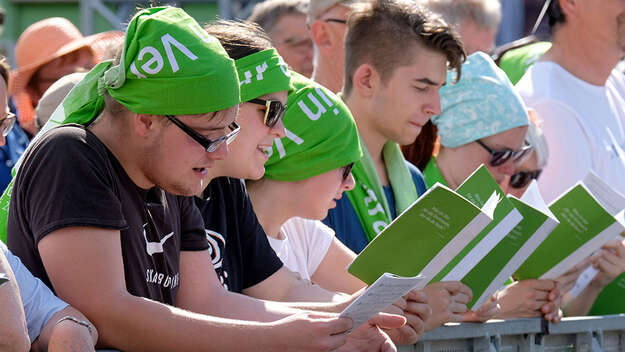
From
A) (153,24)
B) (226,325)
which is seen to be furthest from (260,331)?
(153,24)

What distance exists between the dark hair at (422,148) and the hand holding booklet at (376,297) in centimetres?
239

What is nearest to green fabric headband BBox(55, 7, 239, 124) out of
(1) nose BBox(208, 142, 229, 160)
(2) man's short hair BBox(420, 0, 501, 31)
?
(1) nose BBox(208, 142, 229, 160)

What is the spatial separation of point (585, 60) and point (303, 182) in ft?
6.56

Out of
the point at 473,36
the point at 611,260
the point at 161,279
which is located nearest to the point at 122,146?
the point at 161,279

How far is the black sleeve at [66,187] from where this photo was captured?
2645mm

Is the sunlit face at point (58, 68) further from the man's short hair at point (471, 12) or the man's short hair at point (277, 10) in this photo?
the man's short hair at point (471, 12)

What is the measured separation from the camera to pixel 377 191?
14.5 ft

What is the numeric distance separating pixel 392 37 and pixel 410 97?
11.8 inches

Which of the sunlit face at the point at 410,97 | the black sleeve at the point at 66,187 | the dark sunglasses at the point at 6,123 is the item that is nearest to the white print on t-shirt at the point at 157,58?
the black sleeve at the point at 66,187

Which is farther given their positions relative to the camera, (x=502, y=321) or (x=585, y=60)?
(x=585, y=60)

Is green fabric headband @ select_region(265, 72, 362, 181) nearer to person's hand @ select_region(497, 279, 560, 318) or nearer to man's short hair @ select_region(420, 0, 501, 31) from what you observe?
person's hand @ select_region(497, 279, 560, 318)

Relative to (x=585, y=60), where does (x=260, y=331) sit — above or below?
above

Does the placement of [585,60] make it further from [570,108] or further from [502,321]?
[502,321]

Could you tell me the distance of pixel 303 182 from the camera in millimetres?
3928
